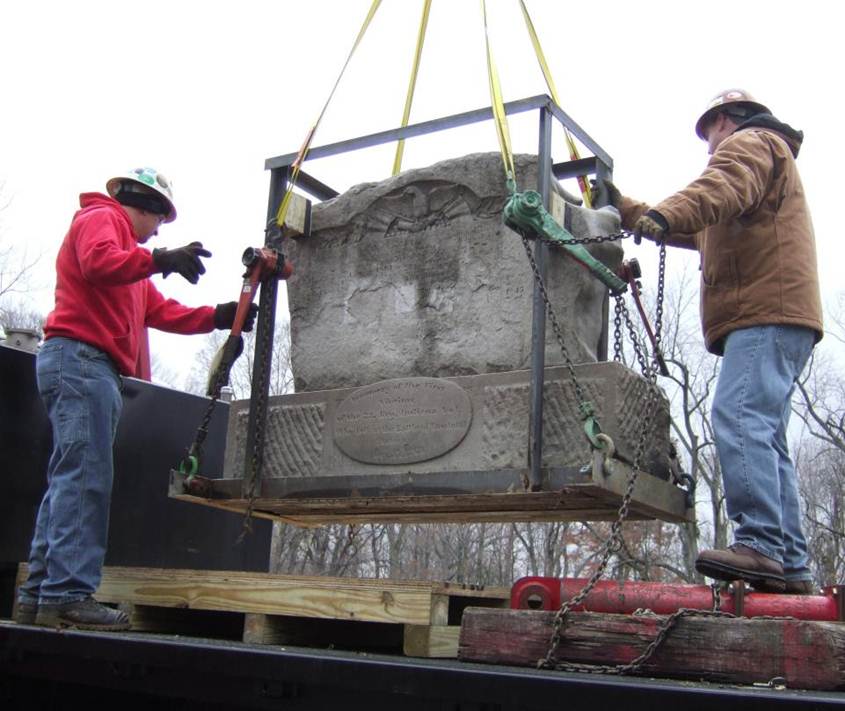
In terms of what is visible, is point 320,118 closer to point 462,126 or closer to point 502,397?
point 462,126

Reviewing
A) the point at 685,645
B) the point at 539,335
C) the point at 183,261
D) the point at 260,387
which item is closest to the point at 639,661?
the point at 685,645

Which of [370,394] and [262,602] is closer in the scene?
[262,602]

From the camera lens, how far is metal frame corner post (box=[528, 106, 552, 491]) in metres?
3.76

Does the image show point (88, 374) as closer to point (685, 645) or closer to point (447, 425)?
point (447, 425)

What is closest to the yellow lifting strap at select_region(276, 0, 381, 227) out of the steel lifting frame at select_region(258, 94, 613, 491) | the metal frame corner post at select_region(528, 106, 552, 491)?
the steel lifting frame at select_region(258, 94, 613, 491)

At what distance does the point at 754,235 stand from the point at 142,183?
2.55 meters

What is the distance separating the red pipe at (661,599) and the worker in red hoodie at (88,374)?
62.9 inches

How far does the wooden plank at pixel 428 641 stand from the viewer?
10.2 feet

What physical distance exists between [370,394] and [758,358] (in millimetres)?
1665

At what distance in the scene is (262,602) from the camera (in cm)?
343

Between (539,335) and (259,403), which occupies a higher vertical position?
(539,335)

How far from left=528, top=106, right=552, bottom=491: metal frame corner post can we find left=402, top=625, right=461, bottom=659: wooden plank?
0.77 m

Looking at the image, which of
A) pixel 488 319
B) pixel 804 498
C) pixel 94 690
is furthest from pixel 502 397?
pixel 804 498

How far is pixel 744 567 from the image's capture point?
312 centimetres
